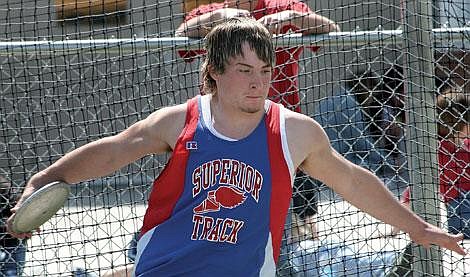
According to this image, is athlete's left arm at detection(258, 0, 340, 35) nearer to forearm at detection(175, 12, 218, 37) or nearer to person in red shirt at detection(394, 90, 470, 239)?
forearm at detection(175, 12, 218, 37)

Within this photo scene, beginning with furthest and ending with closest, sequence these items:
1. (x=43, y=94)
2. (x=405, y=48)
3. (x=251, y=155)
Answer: (x=43, y=94) < (x=405, y=48) < (x=251, y=155)

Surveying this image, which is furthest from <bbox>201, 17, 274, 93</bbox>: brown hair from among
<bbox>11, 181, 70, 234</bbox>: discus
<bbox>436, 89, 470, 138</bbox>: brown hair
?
<bbox>436, 89, 470, 138</bbox>: brown hair

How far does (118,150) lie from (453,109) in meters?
2.54

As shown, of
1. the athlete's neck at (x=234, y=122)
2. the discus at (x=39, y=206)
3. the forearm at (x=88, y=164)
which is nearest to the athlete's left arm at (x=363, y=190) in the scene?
the athlete's neck at (x=234, y=122)

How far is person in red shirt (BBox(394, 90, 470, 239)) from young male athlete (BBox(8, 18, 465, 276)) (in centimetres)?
182

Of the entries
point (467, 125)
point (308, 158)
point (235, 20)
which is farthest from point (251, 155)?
point (467, 125)

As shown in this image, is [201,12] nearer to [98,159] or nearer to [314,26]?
[314,26]

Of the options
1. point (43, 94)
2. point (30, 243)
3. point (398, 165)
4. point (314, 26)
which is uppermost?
point (314, 26)

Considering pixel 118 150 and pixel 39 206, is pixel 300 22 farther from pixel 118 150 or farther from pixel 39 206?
pixel 39 206

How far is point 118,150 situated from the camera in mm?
4102

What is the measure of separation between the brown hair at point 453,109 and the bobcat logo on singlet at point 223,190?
223 cm

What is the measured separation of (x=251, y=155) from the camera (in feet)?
13.0

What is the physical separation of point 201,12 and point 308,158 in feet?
6.96

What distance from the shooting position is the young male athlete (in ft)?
12.8
